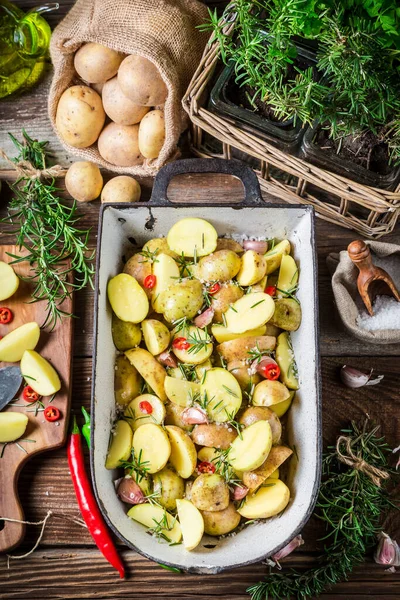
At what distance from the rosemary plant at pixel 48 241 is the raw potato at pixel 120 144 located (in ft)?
0.55

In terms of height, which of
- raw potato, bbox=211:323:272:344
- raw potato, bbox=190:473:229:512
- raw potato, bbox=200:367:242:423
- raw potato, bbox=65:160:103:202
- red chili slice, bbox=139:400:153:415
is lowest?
raw potato, bbox=190:473:229:512

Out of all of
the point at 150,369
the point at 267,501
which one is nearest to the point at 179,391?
the point at 150,369

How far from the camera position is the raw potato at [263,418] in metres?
1.34

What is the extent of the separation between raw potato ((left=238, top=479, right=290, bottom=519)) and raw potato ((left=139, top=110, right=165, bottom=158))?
85 cm

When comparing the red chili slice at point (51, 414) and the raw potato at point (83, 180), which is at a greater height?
the raw potato at point (83, 180)

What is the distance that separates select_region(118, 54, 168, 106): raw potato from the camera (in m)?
1.48

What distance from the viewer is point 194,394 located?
1385 millimetres

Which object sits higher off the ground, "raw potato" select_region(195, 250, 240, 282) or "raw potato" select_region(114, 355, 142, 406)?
"raw potato" select_region(195, 250, 240, 282)

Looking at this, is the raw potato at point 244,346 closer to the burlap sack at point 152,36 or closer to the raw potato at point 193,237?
the raw potato at point 193,237

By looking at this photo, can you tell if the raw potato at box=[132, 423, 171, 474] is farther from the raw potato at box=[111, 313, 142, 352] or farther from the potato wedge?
the raw potato at box=[111, 313, 142, 352]

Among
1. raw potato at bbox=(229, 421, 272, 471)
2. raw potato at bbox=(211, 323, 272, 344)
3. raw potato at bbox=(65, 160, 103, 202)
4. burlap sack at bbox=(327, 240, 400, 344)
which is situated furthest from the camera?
raw potato at bbox=(65, 160, 103, 202)

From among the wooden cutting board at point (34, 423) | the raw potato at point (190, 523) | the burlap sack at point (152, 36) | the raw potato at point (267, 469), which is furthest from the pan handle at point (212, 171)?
the raw potato at point (190, 523)

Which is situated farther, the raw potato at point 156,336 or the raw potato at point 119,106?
the raw potato at point 119,106

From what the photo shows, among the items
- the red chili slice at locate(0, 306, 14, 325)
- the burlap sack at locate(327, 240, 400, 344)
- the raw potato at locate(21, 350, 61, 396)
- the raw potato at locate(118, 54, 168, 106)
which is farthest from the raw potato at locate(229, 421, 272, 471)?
the raw potato at locate(118, 54, 168, 106)
